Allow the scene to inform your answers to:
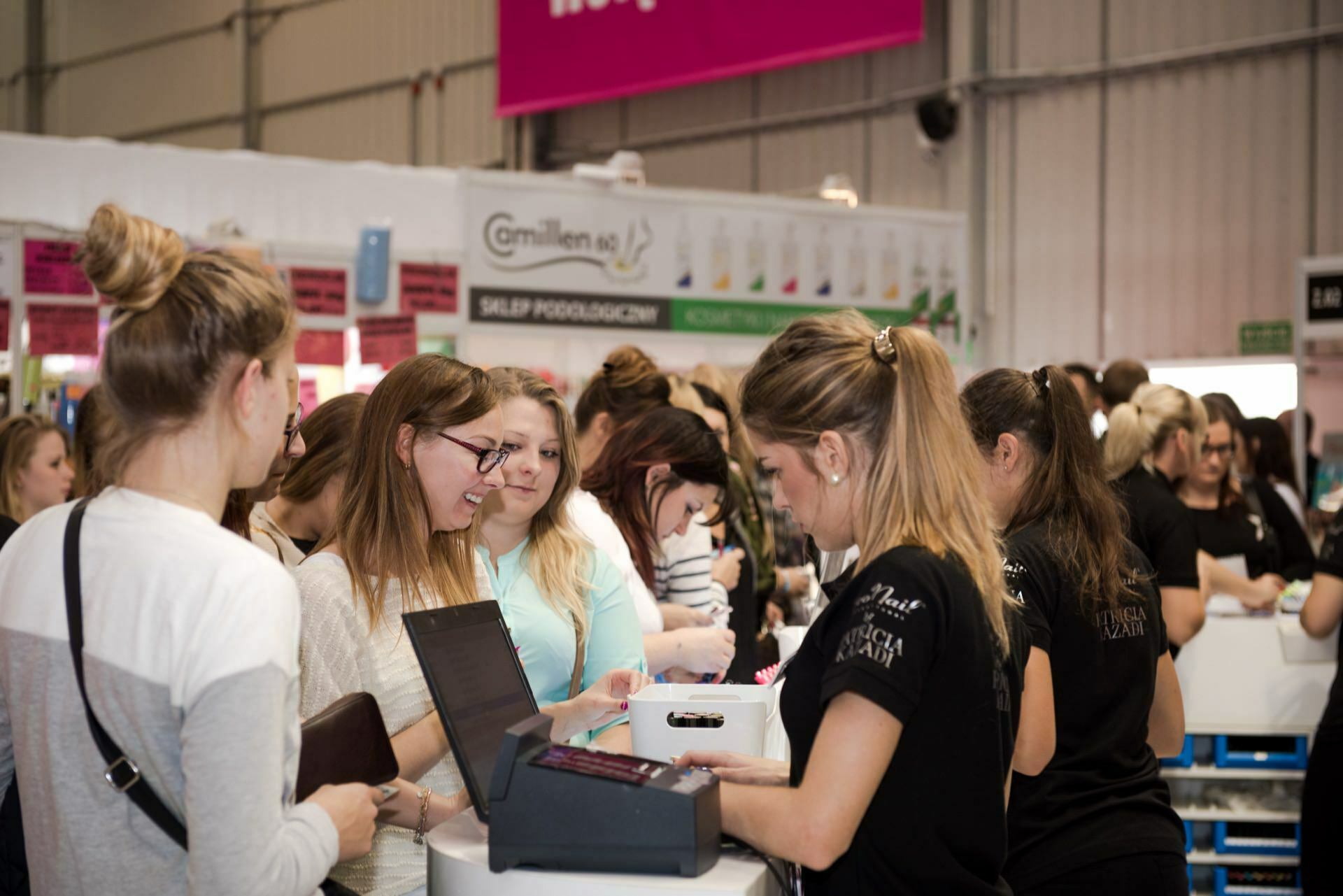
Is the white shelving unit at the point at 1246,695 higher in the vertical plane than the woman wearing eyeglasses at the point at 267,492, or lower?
lower

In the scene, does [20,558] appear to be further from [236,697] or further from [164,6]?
[164,6]

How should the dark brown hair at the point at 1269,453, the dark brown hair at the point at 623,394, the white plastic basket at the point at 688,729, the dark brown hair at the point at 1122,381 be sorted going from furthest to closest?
the dark brown hair at the point at 1269,453 < the dark brown hair at the point at 1122,381 < the dark brown hair at the point at 623,394 < the white plastic basket at the point at 688,729

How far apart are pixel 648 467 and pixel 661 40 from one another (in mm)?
8281

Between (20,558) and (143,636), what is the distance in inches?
9.5

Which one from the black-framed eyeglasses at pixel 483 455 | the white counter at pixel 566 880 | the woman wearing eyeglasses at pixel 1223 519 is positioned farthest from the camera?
the woman wearing eyeglasses at pixel 1223 519

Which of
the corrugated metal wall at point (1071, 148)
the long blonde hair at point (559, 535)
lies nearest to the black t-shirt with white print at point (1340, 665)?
the long blonde hair at point (559, 535)

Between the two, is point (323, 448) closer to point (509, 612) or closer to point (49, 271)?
point (509, 612)

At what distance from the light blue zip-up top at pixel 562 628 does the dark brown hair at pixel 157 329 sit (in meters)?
0.97

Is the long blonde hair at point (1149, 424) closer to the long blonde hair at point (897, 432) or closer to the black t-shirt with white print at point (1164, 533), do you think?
the black t-shirt with white print at point (1164, 533)

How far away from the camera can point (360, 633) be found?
185 centimetres

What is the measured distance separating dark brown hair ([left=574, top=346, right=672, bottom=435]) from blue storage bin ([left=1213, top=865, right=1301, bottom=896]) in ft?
7.24

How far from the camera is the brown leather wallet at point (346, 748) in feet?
4.68

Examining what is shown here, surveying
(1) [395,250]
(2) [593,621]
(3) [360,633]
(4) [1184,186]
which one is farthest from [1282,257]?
(3) [360,633]

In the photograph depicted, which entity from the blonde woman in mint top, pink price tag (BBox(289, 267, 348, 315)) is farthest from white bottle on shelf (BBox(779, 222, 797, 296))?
the blonde woman in mint top
